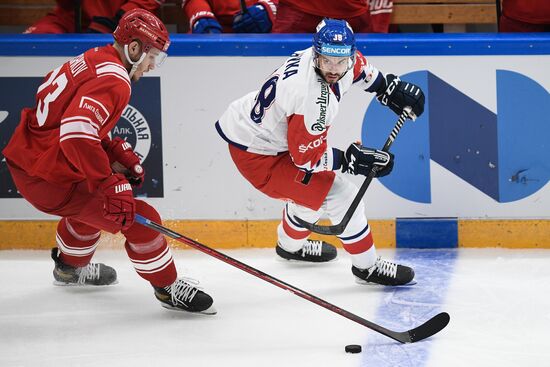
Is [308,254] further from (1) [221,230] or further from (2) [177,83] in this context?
(2) [177,83]

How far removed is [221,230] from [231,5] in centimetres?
136

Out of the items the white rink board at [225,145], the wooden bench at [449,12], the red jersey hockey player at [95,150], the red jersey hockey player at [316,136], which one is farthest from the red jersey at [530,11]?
the red jersey hockey player at [95,150]

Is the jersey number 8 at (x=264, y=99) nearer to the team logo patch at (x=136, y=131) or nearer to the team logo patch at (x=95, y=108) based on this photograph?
the team logo patch at (x=95, y=108)

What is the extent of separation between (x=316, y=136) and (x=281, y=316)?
635 mm

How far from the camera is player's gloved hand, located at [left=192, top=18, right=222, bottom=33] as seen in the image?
521 centimetres

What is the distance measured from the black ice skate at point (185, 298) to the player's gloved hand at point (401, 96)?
1029mm

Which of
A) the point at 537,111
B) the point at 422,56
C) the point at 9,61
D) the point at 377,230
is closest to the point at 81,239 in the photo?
the point at 9,61

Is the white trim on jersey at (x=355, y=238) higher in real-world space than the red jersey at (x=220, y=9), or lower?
lower

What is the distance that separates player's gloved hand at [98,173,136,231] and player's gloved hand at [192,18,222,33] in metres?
1.86

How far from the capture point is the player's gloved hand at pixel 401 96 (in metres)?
3.99

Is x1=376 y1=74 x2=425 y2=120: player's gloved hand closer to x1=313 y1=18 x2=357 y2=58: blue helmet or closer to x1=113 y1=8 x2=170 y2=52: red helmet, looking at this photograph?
x1=313 y1=18 x2=357 y2=58: blue helmet

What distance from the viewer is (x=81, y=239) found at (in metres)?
3.96

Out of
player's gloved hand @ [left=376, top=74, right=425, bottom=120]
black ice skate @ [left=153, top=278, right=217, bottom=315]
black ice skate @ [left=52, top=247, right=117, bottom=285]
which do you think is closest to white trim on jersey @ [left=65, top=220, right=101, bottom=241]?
black ice skate @ [left=52, top=247, right=117, bottom=285]

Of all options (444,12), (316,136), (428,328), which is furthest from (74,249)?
(444,12)
